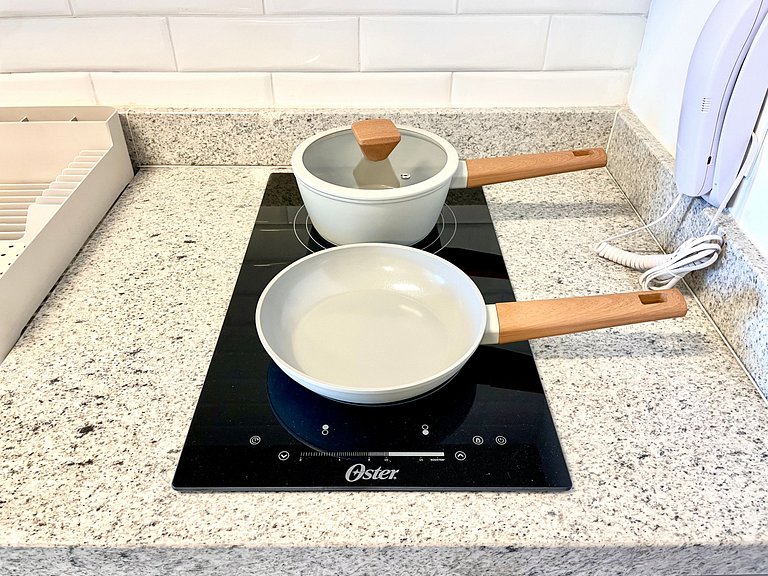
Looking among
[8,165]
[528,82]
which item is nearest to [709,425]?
[528,82]

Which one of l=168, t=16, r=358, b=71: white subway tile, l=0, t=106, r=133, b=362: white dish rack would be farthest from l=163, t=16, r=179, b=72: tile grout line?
l=0, t=106, r=133, b=362: white dish rack

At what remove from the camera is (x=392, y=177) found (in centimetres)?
80

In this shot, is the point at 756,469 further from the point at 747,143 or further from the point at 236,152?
the point at 236,152

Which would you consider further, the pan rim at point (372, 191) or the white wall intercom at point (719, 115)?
the pan rim at point (372, 191)

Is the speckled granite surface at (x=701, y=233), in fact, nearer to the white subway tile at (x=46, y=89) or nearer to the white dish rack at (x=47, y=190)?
the white dish rack at (x=47, y=190)

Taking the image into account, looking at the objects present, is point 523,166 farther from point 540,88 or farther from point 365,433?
Result: point 365,433

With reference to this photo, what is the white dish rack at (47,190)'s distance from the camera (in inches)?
24.5

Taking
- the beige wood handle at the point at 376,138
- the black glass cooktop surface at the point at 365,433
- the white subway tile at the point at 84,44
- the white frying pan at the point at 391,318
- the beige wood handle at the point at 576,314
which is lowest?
the black glass cooktop surface at the point at 365,433

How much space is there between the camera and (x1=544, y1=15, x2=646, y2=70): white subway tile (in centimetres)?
86

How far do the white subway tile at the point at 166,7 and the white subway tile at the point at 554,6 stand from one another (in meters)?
0.31

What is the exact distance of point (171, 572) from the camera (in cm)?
46

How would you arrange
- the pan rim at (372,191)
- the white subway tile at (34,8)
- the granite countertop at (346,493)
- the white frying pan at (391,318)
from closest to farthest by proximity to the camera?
the granite countertop at (346,493) → the white frying pan at (391,318) → the pan rim at (372,191) → the white subway tile at (34,8)

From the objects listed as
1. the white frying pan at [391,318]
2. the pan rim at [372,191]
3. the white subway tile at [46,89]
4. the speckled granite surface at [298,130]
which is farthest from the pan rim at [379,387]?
the white subway tile at [46,89]

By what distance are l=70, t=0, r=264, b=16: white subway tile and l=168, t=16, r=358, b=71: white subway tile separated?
0.01 meters
